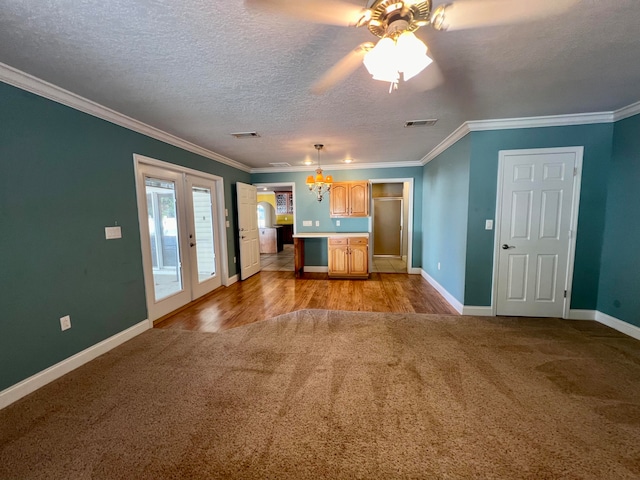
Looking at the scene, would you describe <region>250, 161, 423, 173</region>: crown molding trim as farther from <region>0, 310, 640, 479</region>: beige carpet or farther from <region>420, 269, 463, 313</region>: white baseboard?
<region>0, 310, 640, 479</region>: beige carpet

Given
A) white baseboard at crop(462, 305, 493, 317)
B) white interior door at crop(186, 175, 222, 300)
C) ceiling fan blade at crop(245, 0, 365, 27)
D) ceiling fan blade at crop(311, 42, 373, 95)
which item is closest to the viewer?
ceiling fan blade at crop(245, 0, 365, 27)

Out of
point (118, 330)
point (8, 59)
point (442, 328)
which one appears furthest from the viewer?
point (442, 328)

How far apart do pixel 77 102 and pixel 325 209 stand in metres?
4.27

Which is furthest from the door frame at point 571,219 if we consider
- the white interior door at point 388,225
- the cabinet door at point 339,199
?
the white interior door at point 388,225

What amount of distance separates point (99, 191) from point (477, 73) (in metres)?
3.59

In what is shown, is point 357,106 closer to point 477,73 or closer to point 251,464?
point 477,73

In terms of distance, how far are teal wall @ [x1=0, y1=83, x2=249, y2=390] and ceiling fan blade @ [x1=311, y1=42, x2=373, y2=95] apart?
2245mm

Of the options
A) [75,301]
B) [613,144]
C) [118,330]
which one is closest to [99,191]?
[75,301]

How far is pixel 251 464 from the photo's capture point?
1398 mm

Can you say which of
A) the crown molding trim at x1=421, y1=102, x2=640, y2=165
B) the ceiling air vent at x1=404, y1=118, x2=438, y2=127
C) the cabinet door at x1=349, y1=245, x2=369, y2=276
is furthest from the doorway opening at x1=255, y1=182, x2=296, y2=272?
the crown molding trim at x1=421, y1=102, x2=640, y2=165

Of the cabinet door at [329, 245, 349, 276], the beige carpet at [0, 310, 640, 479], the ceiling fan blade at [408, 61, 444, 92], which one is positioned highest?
the ceiling fan blade at [408, 61, 444, 92]

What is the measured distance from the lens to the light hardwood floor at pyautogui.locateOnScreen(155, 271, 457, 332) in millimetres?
3400

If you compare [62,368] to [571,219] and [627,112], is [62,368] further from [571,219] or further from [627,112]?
[627,112]

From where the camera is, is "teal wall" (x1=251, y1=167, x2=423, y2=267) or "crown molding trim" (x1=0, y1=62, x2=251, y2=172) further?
"teal wall" (x1=251, y1=167, x2=423, y2=267)
